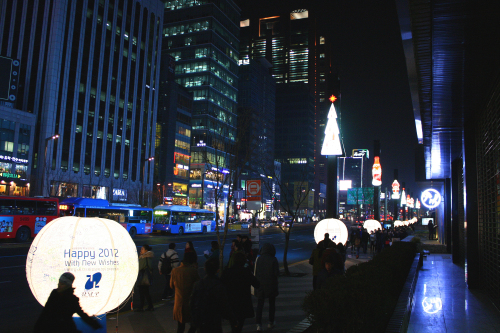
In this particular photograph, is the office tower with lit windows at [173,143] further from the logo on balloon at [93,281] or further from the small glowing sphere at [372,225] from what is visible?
the logo on balloon at [93,281]

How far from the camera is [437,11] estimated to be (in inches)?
243

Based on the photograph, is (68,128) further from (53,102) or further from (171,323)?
(171,323)

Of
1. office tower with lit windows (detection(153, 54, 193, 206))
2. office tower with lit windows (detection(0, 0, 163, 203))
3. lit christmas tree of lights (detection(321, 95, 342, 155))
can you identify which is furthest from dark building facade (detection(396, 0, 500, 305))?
office tower with lit windows (detection(153, 54, 193, 206))

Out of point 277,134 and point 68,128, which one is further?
point 277,134

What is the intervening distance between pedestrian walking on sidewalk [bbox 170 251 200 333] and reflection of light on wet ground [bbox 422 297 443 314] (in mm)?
6359

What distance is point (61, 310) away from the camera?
4902mm

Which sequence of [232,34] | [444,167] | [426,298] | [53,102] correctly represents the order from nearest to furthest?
[426,298] → [444,167] → [53,102] → [232,34]

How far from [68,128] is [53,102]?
4919mm

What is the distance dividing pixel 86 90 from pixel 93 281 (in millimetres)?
73055

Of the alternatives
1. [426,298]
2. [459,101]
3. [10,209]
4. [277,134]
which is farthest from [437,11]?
[277,134]

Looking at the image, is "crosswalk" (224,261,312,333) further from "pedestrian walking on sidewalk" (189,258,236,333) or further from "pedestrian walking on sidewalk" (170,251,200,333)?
"pedestrian walking on sidewalk" (170,251,200,333)

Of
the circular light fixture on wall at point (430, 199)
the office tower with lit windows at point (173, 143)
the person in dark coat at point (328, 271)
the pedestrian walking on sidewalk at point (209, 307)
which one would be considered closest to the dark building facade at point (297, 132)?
the office tower with lit windows at point (173, 143)

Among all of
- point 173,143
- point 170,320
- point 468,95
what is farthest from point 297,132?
point 170,320

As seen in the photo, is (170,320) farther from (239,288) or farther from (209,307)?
(209,307)
